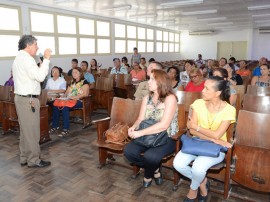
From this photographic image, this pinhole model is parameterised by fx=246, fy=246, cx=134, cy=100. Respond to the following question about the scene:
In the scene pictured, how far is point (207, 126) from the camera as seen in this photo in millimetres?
2266

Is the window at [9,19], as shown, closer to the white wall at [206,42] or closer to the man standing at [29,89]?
the man standing at [29,89]

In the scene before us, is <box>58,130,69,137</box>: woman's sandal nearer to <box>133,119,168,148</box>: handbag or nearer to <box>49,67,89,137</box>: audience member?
<box>49,67,89,137</box>: audience member

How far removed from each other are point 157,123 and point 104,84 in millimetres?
3117

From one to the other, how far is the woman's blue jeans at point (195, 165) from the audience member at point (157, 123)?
18 centimetres

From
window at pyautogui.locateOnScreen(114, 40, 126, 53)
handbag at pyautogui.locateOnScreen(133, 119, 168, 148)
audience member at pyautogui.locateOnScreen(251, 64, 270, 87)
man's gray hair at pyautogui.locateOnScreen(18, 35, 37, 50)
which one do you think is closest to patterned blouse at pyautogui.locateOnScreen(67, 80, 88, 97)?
man's gray hair at pyautogui.locateOnScreen(18, 35, 37, 50)

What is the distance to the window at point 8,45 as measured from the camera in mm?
6636

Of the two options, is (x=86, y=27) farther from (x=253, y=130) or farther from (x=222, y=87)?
(x=253, y=130)

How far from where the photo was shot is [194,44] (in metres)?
18.7

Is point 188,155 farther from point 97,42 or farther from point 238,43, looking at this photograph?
point 238,43

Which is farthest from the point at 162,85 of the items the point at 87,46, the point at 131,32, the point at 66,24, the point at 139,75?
the point at 131,32

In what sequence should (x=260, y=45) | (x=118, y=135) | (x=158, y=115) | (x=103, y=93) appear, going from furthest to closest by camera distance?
(x=260, y=45)
(x=103, y=93)
(x=118, y=135)
(x=158, y=115)

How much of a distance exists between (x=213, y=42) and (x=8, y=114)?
16.5 meters

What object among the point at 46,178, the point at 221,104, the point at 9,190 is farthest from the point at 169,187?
the point at 9,190

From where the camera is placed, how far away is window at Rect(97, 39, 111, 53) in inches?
400
